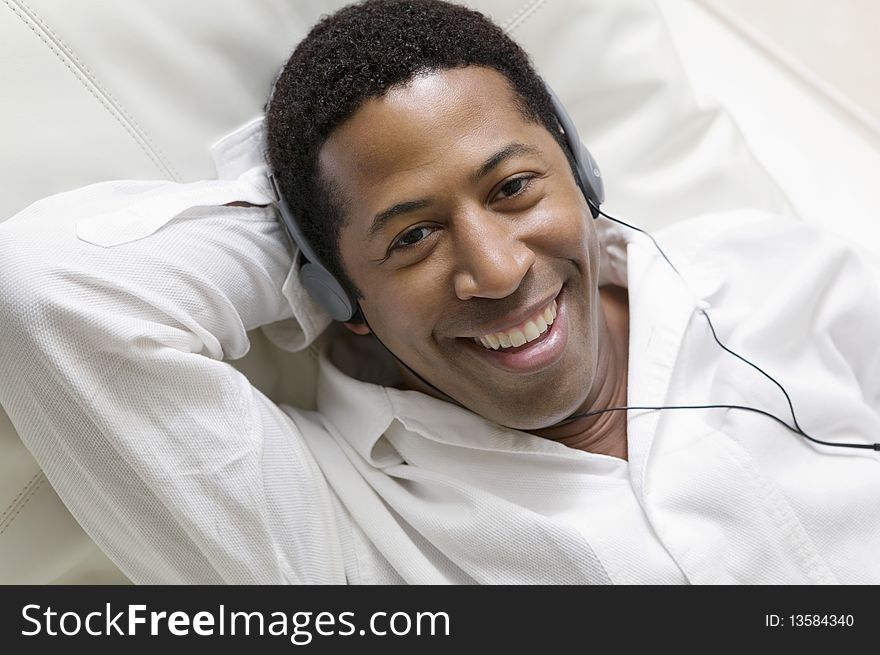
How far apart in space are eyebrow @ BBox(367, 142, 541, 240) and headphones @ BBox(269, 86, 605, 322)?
0.41ft

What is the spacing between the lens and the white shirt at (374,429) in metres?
1.15

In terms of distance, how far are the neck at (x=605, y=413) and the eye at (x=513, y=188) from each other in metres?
0.30

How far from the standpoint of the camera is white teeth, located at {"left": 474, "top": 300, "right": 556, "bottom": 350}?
1215mm

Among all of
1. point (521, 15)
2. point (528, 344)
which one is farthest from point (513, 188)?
point (521, 15)

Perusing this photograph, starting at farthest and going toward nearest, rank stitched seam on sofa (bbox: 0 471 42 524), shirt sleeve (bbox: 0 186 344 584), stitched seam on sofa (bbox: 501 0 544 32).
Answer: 1. stitched seam on sofa (bbox: 501 0 544 32)
2. stitched seam on sofa (bbox: 0 471 42 524)
3. shirt sleeve (bbox: 0 186 344 584)

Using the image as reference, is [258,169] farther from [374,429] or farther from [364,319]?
[374,429]

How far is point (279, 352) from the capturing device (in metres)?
1.53

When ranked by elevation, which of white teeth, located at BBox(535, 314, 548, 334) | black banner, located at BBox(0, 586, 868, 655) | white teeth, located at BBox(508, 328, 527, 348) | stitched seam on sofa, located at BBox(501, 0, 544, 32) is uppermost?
stitched seam on sofa, located at BBox(501, 0, 544, 32)

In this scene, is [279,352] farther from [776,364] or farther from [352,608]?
[776,364]

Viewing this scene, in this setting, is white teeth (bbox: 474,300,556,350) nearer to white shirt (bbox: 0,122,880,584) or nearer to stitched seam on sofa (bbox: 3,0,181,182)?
white shirt (bbox: 0,122,880,584)

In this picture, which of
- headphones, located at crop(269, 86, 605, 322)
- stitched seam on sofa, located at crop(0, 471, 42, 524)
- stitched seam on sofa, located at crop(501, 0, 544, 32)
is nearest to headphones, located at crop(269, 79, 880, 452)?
headphones, located at crop(269, 86, 605, 322)

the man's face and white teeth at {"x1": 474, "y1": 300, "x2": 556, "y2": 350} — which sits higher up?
the man's face

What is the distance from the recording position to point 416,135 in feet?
3.85

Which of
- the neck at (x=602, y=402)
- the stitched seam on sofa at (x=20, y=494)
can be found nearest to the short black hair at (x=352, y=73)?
the neck at (x=602, y=402)
